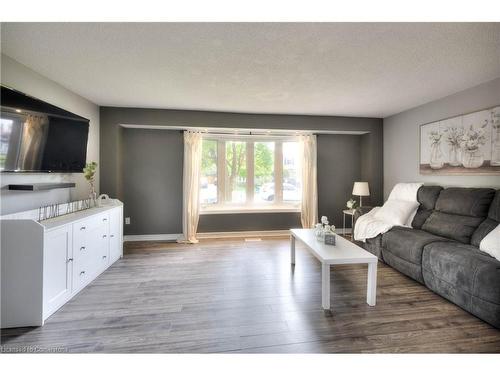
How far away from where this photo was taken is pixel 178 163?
425 centimetres

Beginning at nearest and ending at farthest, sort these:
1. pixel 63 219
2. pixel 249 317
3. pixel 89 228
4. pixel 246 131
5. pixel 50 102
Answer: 1. pixel 249 317
2. pixel 63 219
3. pixel 89 228
4. pixel 50 102
5. pixel 246 131

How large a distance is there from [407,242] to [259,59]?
8.48 ft

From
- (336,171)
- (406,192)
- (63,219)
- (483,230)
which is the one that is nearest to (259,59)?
(63,219)

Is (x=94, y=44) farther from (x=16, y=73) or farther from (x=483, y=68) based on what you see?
(x=483, y=68)

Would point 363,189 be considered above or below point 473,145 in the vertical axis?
below

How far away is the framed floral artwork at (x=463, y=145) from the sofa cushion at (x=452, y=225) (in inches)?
26.0

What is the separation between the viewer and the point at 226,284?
2.50 metres

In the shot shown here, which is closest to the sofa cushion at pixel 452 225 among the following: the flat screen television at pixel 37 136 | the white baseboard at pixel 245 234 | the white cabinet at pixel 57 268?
the white baseboard at pixel 245 234

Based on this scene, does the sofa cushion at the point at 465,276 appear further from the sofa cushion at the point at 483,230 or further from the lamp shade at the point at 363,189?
the lamp shade at the point at 363,189

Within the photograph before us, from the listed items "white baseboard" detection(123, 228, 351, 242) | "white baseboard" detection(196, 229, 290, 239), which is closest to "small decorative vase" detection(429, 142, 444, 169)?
"white baseboard" detection(123, 228, 351, 242)

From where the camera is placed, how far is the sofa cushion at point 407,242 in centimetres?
248

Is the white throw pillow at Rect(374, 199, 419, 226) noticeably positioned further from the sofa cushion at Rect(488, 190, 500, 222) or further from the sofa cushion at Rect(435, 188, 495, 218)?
the sofa cushion at Rect(488, 190, 500, 222)

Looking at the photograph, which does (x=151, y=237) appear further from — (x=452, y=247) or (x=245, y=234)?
(x=452, y=247)

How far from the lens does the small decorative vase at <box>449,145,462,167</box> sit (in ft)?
9.92
